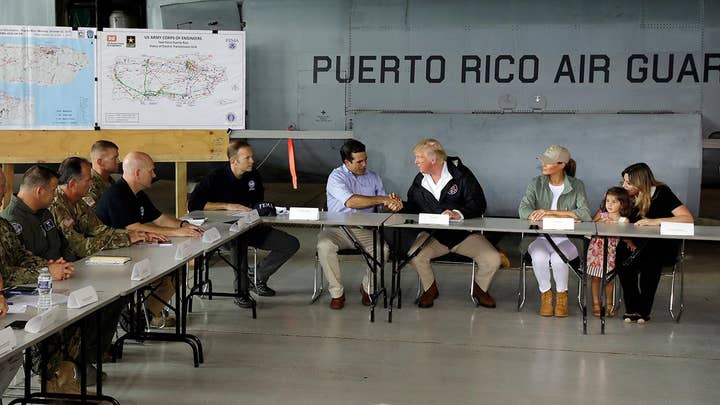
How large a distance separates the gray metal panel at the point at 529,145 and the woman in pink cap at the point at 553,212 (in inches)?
56.6

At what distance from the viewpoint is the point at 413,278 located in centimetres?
706

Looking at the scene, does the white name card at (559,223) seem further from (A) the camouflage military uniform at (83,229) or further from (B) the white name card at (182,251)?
(A) the camouflage military uniform at (83,229)

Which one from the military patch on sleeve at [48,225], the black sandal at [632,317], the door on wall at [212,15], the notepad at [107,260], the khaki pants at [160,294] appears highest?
the door on wall at [212,15]

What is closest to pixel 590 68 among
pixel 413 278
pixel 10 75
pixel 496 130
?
pixel 496 130

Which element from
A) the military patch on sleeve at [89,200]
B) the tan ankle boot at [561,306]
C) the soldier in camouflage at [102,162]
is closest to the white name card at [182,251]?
the military patch on sleeve at [89,200]

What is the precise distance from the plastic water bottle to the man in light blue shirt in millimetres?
2720

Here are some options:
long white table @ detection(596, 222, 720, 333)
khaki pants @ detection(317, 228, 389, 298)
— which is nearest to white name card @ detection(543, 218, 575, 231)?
long white table @ detection(596, 222, 720, 333)

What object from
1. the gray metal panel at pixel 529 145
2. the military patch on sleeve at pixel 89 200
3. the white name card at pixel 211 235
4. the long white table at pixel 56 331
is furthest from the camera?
the gray metal panel at pixel 529 145

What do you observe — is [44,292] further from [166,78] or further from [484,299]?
[166,78]

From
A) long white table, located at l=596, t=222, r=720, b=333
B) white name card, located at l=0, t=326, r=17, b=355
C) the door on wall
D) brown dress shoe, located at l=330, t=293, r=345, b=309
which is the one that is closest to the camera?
white name card, located at l=0, t=326, r=17, b=355

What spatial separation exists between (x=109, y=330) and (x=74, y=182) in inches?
33.5

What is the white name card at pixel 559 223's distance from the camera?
18.0 ft

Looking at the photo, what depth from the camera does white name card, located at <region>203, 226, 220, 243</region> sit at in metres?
4.98

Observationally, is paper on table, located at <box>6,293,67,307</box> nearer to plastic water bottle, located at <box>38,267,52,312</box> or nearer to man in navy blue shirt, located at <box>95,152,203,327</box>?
plastic water bottle, located at <box>38,267,52,312</box>
